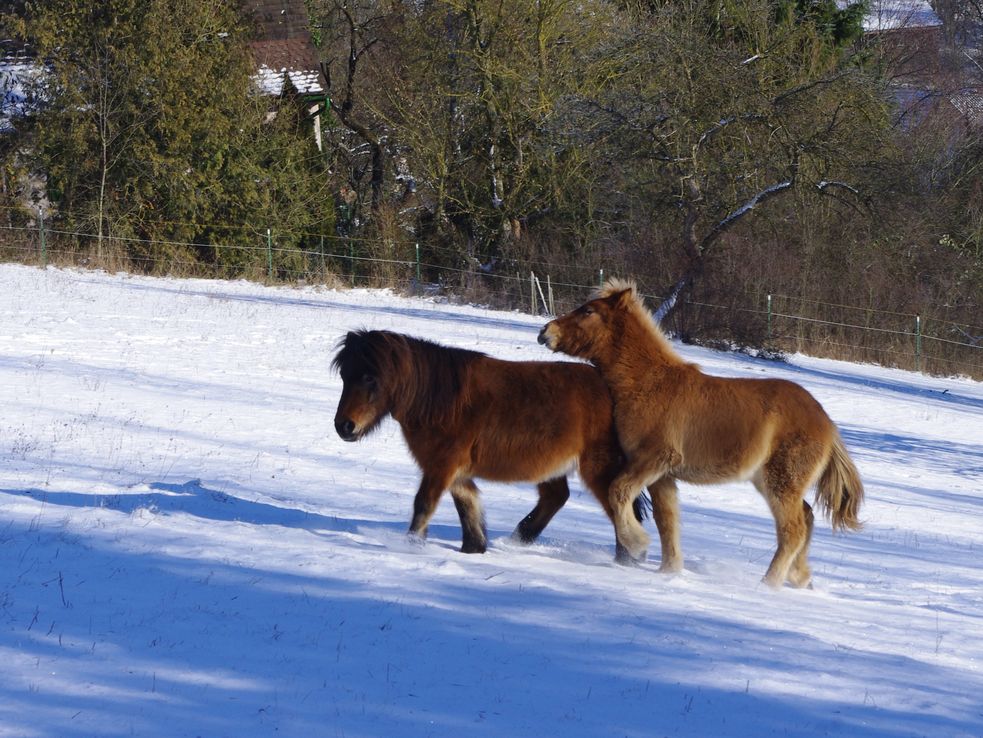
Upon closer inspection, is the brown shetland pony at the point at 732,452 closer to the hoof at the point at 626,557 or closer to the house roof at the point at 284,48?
the hoof at the point at 626,557

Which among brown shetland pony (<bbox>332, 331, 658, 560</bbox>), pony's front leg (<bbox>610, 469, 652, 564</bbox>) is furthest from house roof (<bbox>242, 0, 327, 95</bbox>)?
pony's front leg (<bbox>610, 469, 652, 564</bbox>)

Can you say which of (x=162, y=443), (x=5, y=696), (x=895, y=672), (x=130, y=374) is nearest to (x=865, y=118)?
(x=130, y=374)

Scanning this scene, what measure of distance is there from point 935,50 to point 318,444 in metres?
47.2

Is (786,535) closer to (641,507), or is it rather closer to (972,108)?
(641,507)

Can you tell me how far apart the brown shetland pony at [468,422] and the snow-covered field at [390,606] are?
1.71ft

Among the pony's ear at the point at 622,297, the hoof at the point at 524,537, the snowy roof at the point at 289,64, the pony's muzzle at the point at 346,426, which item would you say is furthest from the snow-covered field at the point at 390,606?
the snowy roof at the point at 289,64

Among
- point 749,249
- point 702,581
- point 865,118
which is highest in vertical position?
point 865,118

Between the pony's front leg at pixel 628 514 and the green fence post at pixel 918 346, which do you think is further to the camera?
the green fence post at pixel 918 346

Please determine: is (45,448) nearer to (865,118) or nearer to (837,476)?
(837,476)

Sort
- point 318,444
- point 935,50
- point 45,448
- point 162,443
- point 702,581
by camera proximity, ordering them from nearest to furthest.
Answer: point 702,581, point 45,448, point 162,443, point 318,444, point 935,50

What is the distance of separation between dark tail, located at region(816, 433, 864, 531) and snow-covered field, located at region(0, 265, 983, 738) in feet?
1.75

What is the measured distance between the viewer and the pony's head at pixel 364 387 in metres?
7.54

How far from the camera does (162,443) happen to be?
1138 cm

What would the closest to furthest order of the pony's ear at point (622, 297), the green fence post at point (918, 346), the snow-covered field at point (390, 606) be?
the snow-covered field at point (390, 606)
the pony's ear at point (622, 297)
the green fence post at point (918, 346)
